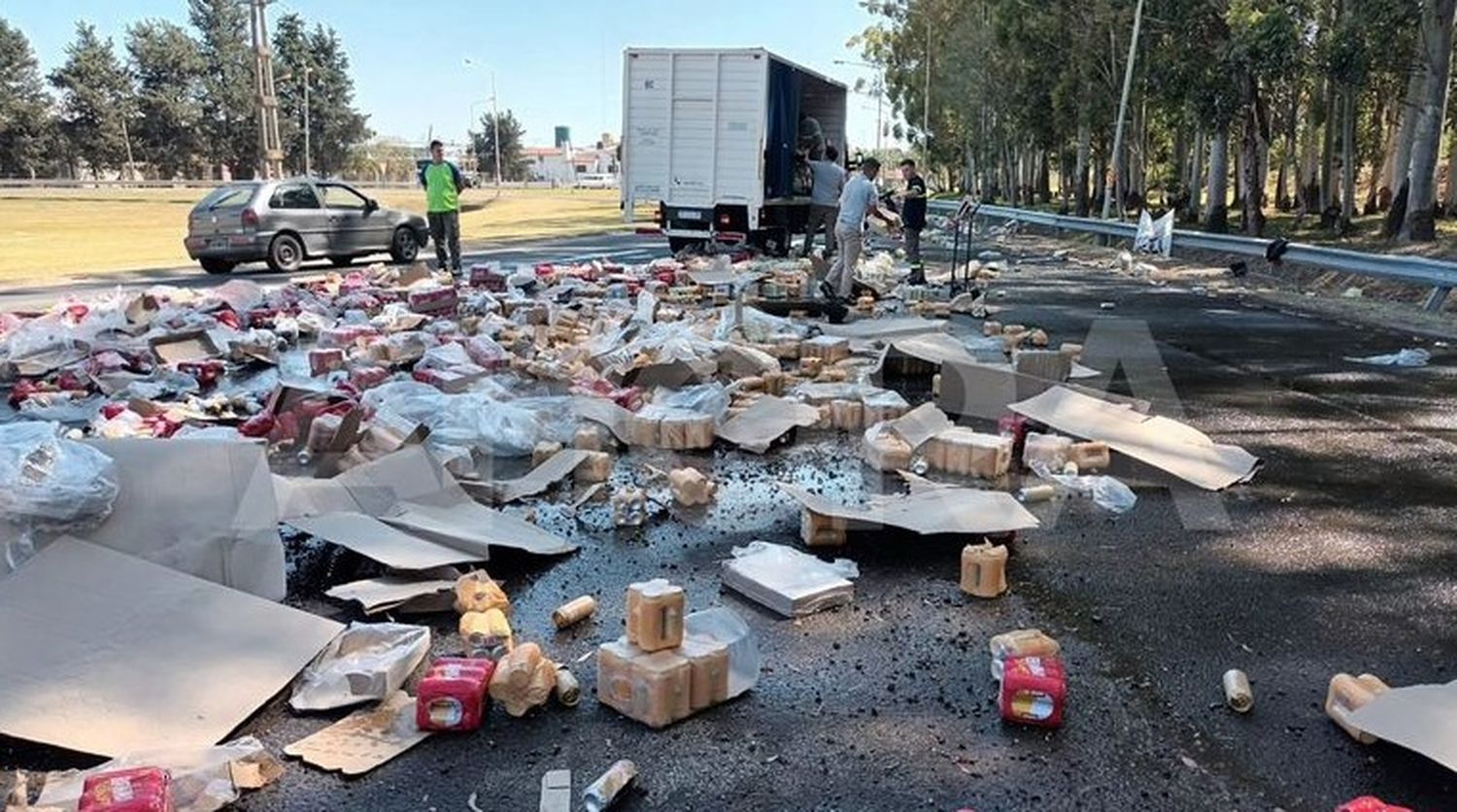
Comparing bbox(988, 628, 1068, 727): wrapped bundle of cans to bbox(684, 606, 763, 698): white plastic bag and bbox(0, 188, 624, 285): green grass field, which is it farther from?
bbox(0, 188, 624, 285): green grass field

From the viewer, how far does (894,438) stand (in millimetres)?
5875

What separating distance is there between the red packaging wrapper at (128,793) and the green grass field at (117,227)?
15.3 meters

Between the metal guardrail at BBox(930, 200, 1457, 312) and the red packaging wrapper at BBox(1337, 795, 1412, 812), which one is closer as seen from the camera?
the red packaging wrapper at BBox(1337, 795, 1412, 812)

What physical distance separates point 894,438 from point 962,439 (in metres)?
0.38

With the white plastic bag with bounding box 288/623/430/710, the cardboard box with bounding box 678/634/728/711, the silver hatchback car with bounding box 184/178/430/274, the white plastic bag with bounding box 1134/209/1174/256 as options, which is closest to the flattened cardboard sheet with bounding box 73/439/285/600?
the white plastic bag with bounding box 288/623/430/710

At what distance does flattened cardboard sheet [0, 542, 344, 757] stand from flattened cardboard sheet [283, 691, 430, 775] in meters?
0.25

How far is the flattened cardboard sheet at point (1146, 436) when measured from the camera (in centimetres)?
554

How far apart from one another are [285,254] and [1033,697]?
17093mm

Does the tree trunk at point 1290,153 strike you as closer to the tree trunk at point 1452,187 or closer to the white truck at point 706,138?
the tree trunk at point 1452,187

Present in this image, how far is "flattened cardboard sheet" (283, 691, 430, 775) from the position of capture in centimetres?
277

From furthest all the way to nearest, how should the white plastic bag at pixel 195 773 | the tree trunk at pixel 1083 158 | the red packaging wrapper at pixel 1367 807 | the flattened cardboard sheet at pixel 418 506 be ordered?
the tree trunk at pixel 1083 158, the flattened cardboard sheet at pixel 418 506, the white plastic bag at pixel 195 773, the red packaging wrapper at pixel 1367 807

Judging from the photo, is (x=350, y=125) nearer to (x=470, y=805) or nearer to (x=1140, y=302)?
(x=1140, y=302)

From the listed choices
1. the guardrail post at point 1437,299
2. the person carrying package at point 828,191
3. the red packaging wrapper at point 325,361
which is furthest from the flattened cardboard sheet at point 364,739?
the person carrying package at point 828,191

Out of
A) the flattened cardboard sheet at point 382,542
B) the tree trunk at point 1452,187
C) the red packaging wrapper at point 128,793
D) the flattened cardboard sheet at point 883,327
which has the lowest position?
the red packaging wrapper at point 128,793
